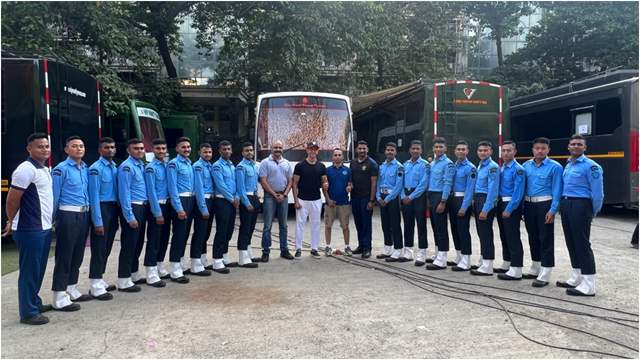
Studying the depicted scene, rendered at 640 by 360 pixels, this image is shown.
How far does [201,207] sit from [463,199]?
3.37 metres

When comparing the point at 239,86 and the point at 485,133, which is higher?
the point at 239,86

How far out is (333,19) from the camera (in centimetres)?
1492

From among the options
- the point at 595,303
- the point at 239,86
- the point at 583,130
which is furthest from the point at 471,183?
the point at 239,86

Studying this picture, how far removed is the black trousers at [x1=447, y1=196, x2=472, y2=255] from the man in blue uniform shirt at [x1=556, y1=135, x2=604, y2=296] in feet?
4.28

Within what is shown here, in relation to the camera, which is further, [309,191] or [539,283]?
[309,191]

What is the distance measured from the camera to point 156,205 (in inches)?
225

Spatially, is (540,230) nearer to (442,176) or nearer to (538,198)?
(538,198)

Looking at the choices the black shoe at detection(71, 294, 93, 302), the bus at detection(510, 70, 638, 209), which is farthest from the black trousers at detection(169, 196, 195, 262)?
the bus at detection(510, 70, 638, 209)

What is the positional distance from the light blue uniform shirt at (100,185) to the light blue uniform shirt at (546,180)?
4.74 meters

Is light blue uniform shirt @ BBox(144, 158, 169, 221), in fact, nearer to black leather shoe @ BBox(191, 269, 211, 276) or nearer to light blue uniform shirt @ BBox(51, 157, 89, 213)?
light blue uniform shirt @ BBox(51, 157, 89, 213)

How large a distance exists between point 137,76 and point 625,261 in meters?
14.6

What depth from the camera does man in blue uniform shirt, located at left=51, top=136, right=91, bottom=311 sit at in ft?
16.0

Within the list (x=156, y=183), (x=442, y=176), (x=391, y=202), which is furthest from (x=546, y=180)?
(x=156, y=183)

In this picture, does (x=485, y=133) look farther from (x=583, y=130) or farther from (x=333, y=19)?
(x=333, y=19)
